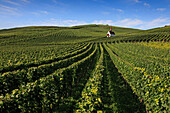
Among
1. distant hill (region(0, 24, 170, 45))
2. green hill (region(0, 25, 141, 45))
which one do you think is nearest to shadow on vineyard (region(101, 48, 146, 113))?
distant hill (region(0, 24, 170, 45))

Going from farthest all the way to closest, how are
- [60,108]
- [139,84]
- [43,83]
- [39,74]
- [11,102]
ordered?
[39,74] → [139,84] → [60,108] → [43,83] → [11,102]

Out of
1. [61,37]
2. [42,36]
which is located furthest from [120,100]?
[42,36]

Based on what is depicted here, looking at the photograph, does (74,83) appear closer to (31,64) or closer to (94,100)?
(94,100)

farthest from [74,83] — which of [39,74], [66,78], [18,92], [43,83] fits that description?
[18,92]

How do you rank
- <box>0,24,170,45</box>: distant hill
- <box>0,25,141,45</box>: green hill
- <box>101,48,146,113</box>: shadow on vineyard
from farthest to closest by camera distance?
<box>0,25,141,45</box>: green hill < <box>0,24,170,45</box>: distant hill < <box>101,48,146,113</box>: shadow on vineyard

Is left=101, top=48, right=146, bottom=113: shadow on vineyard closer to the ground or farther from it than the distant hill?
closer to the ground

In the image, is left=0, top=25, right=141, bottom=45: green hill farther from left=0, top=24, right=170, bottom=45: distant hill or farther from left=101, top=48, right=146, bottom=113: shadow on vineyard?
left=101, top=48, right=146, bottom=113: shadow on vineyard

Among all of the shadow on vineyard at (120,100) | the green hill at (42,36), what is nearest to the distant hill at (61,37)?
the green hill at (42,36)

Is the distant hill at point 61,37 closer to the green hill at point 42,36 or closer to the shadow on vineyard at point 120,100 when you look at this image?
the green hill at point 42,36

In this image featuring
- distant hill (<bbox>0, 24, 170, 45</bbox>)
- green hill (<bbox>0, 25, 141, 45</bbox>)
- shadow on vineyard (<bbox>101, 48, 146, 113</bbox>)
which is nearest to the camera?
shadow on vineyard (<bbox>101, 48, 146, 113</bbox>)

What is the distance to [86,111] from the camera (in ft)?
19.6

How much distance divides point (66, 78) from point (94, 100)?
17.5 ft

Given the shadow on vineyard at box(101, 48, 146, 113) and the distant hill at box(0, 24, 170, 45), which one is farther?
the distant hill at box(0, 24, 170, 45)

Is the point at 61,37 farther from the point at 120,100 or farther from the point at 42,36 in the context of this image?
the point at 120,100
